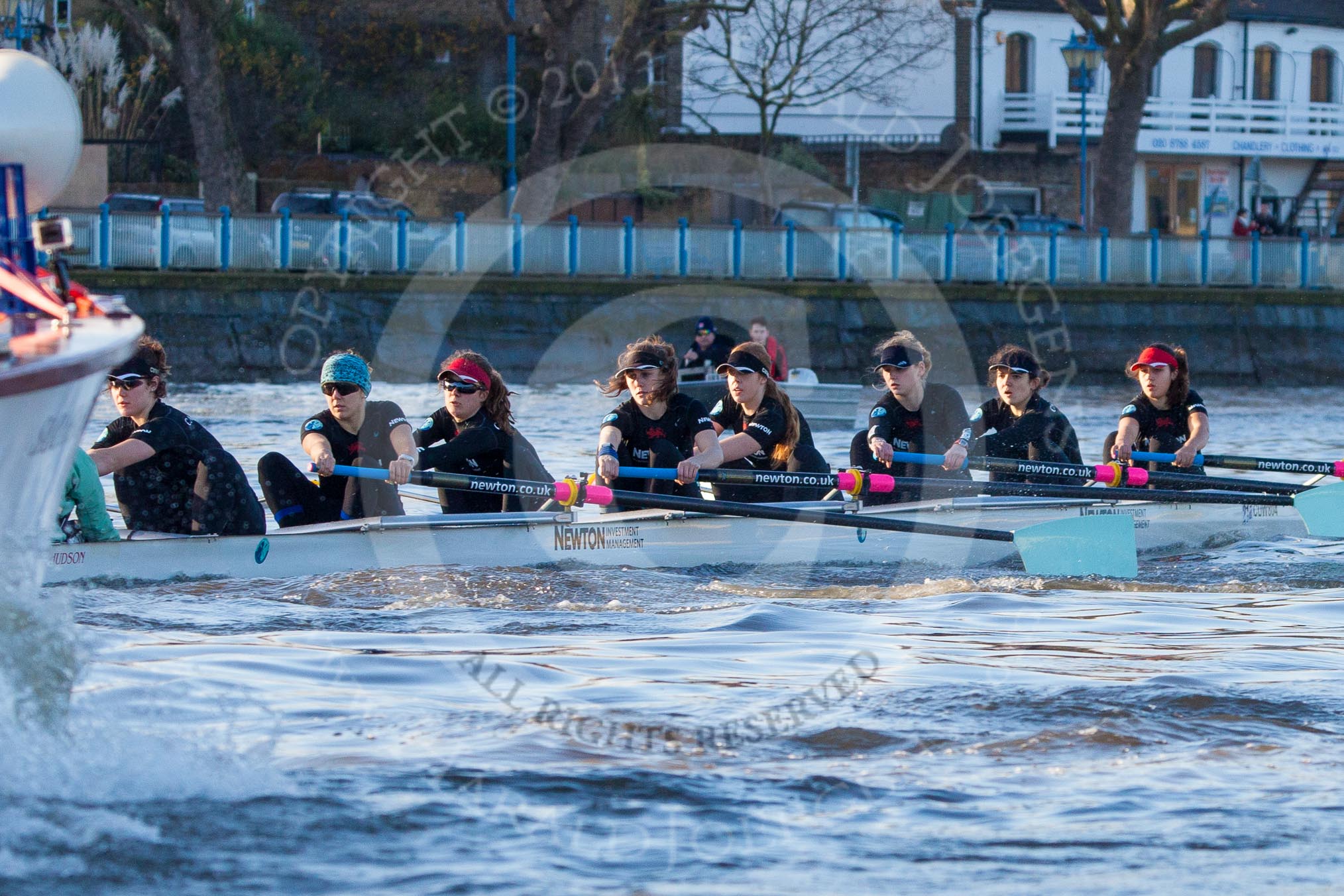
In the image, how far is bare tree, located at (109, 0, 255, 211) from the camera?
81.7ft

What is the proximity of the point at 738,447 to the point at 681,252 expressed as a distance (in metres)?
15.4

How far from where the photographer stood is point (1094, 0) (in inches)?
1577

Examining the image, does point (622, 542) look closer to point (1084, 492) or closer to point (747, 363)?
point (747, 363)

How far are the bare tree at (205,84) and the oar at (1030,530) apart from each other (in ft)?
59.0

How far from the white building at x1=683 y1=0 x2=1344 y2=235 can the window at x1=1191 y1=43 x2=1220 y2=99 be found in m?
0.04

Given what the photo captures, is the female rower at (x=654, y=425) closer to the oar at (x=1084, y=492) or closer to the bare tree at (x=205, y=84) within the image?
the oar at (x=1084, y=492)

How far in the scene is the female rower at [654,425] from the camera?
9.36 m

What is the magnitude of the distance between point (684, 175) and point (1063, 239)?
10700 millimetres

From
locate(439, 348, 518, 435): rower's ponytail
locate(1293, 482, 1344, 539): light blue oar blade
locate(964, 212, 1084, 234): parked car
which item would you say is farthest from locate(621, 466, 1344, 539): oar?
locate(964, 212, 1084, 234): parked car

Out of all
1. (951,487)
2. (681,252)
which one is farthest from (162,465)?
(681,252)

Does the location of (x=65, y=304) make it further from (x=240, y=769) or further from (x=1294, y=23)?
(x=1294, y=23)

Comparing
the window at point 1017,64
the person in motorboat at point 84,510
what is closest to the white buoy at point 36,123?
the person in motorboat at point 84,510

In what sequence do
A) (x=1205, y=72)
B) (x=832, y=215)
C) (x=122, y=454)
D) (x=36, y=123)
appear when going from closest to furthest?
(x=36, y=123) → (x=122, y=454) → (x=832, y=215) → (x=1205, y=72)

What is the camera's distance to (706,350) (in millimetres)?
18469
